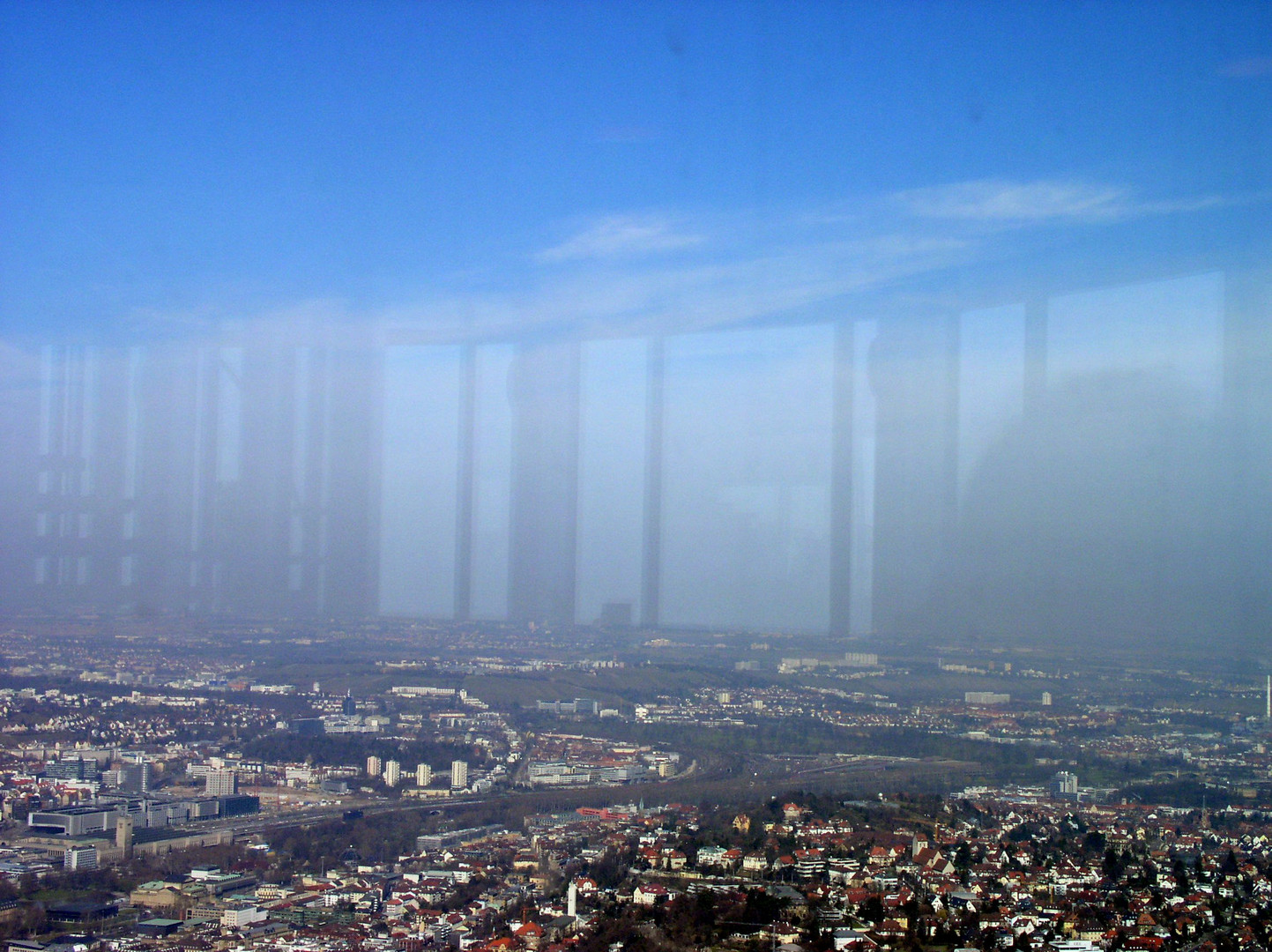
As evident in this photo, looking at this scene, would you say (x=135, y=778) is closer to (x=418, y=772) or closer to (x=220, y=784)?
(x=220, y=784)

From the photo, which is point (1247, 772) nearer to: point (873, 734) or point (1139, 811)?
point (1139, 811)

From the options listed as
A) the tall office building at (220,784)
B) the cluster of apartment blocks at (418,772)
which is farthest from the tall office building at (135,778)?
the cluster of apartment blocks at (418,772)

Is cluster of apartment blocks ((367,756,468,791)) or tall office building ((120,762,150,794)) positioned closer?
tall office building ((120,762,150,794))

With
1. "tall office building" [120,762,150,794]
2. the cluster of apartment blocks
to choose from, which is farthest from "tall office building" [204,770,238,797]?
the cluster of apartment blocks

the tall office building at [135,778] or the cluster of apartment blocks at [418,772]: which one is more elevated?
the tall office building at [135,778]

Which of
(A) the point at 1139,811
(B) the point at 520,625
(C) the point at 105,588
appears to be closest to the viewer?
(A) the point at 1139,811

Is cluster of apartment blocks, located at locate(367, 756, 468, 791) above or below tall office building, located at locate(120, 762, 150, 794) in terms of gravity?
below

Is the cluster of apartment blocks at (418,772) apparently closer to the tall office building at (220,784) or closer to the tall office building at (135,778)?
the tall office building at (220,784)

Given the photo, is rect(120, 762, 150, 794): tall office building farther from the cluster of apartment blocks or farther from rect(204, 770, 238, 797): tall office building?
the cluster of apartment blocks

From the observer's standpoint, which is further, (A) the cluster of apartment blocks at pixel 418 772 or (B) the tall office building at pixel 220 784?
(A) the cluster of apartment blocks at pixel 418 772

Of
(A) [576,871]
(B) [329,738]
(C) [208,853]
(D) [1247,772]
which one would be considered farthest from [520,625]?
(D) [1247,772]

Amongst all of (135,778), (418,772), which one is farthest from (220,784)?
(418,772)
